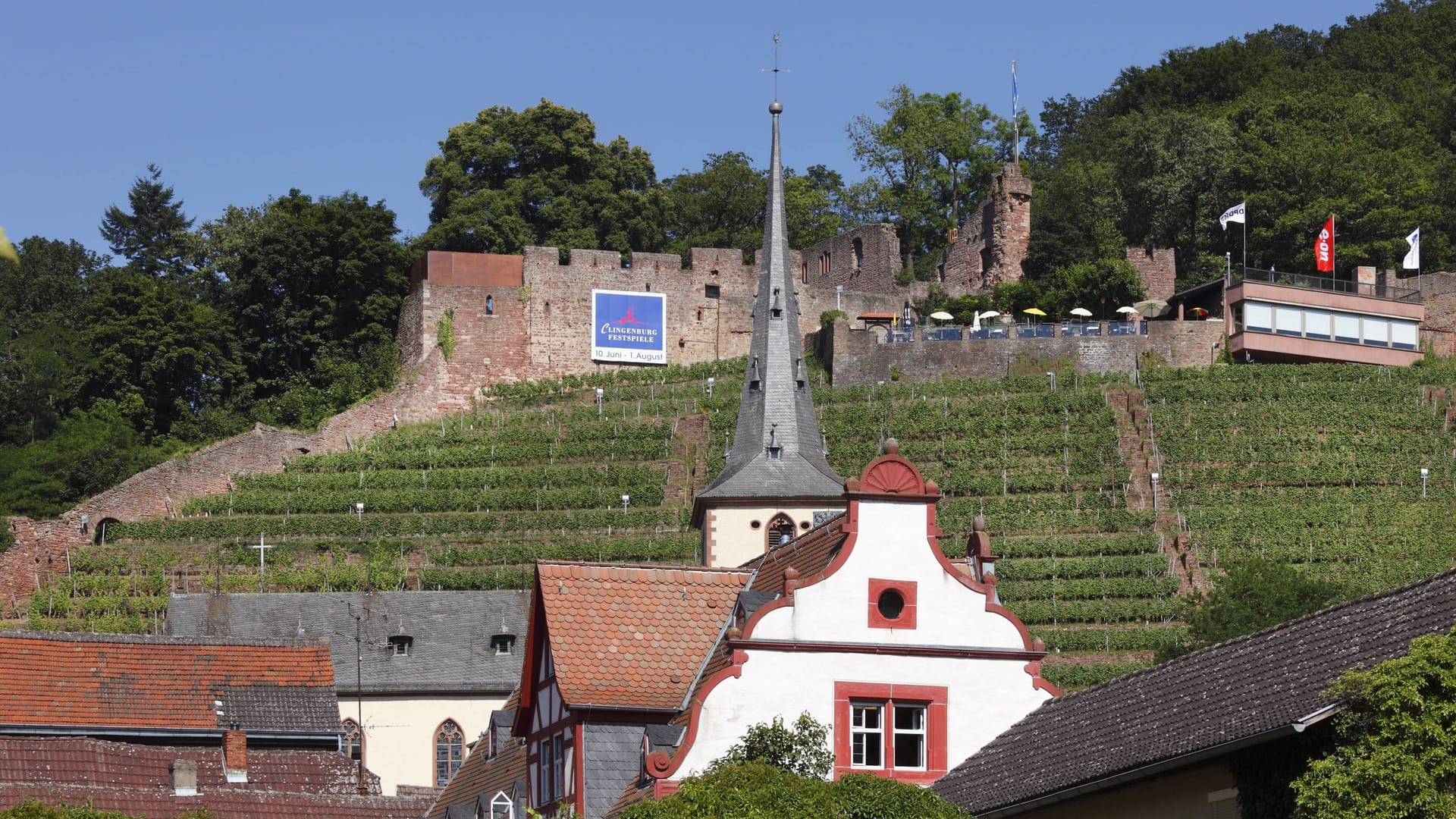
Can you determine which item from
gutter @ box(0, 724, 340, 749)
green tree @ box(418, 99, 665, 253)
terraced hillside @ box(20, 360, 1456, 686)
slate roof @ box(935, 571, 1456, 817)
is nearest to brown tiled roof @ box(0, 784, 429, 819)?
gutter @ box(0, 724, 340, 749)

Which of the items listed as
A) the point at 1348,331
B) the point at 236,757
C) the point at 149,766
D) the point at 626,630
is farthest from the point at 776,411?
the point at 1348,331

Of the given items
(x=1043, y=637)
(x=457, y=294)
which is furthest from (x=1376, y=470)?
(x=457, y=294)

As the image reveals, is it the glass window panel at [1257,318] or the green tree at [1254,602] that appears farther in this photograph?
the glass window panel at [1257,318]

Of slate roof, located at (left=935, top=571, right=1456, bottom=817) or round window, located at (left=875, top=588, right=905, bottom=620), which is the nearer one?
slate roof, located at (left=935, top=571, right=1456, bottom=817)

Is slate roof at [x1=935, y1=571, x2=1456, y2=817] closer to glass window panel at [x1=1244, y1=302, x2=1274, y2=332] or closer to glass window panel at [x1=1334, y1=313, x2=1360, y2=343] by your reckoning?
glass window panel at [x1=1244, y1=302, x2=1274, y2=332]

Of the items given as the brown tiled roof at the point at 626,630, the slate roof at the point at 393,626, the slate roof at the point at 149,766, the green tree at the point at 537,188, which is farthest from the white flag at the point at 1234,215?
the brown tiled roof at the point at 626,630

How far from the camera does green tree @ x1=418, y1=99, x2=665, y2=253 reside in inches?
3772

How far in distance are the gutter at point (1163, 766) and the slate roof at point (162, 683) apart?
74.3 feet

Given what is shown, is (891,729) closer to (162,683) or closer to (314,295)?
(162,683)

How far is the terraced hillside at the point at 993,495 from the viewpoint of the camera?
6475 centimetres

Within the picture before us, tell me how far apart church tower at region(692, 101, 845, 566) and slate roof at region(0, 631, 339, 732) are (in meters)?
7.91

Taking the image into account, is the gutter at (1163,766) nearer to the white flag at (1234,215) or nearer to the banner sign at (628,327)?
the white flag at (1234,215)

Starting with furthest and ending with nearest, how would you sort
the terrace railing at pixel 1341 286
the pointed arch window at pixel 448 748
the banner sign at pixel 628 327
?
the banner sign at pixel 628 327 < the terrace railing at pixel 1341 286 < the pointed arch window at pixel 448 748

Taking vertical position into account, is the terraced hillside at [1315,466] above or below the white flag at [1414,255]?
below
